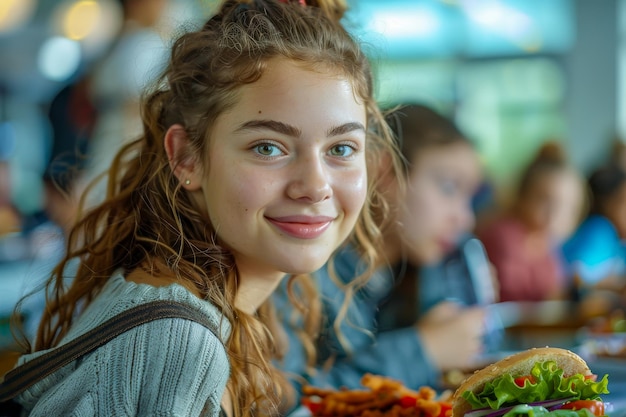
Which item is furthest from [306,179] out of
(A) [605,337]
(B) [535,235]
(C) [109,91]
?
(B) [535,235]

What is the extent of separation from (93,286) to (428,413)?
641mm

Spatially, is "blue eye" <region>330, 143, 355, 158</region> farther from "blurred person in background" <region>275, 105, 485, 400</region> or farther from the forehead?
"blurred person in background" <region>275, 105, 485, 400</region>

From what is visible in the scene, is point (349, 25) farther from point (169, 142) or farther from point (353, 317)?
point (353, 317)

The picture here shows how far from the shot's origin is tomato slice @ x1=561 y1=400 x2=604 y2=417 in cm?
120

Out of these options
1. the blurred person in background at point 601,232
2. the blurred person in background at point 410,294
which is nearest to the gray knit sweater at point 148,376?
the blurred person in background at point 410,294

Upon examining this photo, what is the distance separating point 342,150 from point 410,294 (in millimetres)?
1336

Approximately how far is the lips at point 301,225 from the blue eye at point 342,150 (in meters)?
0.11

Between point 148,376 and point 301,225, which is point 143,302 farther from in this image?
point 301,225

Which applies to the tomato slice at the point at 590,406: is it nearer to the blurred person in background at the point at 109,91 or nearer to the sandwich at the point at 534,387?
the sandwich at the point at 534,387

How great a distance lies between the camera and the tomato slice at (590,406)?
3.95ft

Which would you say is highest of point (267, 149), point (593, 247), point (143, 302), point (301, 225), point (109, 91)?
point (109, 91)

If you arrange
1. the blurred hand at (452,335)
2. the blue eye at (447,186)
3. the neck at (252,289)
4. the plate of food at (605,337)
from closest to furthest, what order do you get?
the neck at (252,289) < the blurred hand at (452,335) < the plate of food at (605,337) < the blue eye at (447,186)

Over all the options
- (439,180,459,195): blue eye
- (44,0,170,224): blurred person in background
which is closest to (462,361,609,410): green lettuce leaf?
(439,180,459,195): blue eye

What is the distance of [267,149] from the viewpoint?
4.52ft
